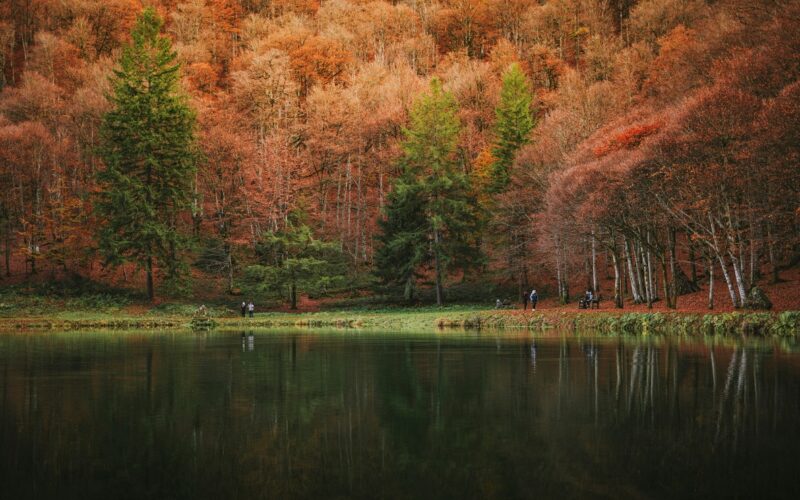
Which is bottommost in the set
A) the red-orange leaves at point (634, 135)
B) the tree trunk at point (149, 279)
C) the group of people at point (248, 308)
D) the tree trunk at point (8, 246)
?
the group of people at point (248, 308)

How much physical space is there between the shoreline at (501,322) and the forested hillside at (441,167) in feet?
13.7

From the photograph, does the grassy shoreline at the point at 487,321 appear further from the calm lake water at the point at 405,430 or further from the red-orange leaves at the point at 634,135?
the calm lake water at the point at 405,430

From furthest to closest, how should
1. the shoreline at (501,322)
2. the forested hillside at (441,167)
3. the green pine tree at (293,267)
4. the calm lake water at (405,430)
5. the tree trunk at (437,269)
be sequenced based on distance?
Result: the tree trunk at (437,269) < the green pine tree at (293,267) < the forested hillside at (441,167) < the shoreline at (501,322) < the calm lake water at (405,430)

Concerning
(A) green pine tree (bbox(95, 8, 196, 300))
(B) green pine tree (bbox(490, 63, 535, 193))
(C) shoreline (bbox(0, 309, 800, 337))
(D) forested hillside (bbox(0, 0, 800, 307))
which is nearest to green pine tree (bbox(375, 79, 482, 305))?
(D) forested hillside (bbox(0, 0, 800, 307))

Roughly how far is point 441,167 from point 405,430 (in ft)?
153

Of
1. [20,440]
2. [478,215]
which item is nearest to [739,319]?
[20,440]

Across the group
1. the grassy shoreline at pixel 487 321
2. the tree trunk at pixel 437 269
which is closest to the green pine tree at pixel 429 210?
the tree trunk at pixel 437 269

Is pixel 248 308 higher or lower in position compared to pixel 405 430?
higher

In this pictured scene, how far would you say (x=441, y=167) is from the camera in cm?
5397

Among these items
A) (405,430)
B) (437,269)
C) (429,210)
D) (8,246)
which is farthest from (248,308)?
(405,430)

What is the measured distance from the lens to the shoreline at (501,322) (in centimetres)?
2575

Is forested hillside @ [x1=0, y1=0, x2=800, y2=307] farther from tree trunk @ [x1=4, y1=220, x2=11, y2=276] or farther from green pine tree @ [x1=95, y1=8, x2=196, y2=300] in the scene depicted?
tree trunk @ [x1=4, y1=220, x2=11, y2=276]

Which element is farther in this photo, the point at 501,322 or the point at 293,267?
the point at 293,267

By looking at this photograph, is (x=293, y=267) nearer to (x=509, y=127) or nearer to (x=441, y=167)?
(x=441, y=167)
